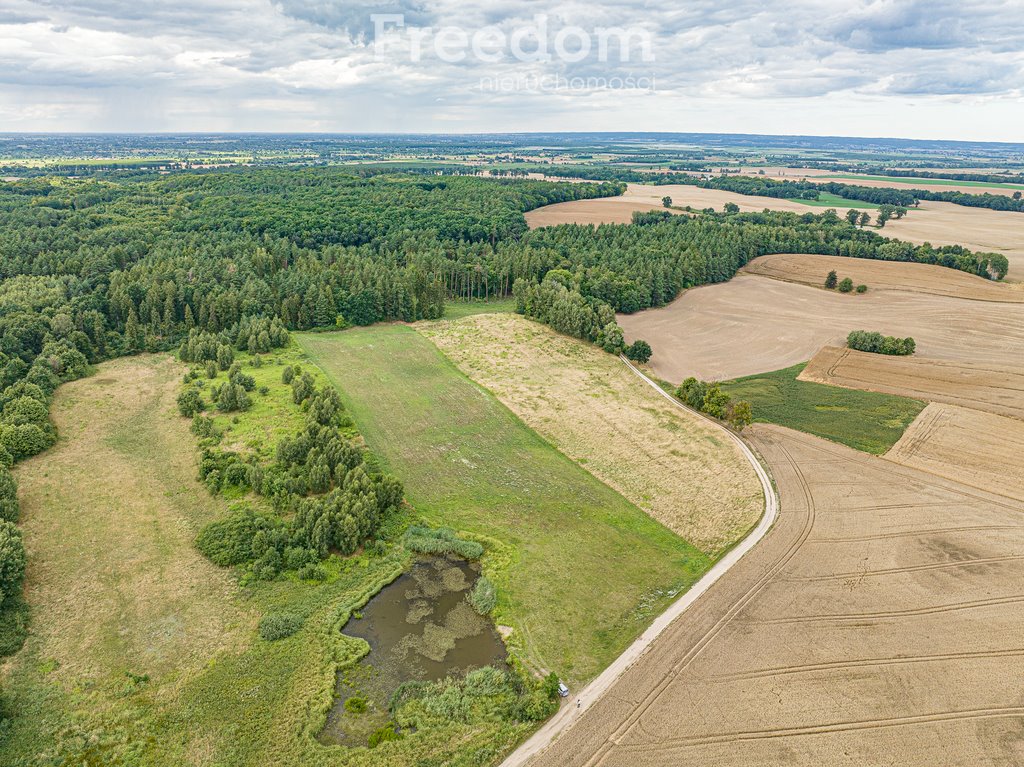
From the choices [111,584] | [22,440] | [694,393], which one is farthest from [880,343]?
[22,440]

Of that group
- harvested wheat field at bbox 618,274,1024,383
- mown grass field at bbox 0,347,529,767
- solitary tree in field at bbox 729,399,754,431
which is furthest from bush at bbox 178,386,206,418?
solitary tree in field at bbox 729,399,754,431

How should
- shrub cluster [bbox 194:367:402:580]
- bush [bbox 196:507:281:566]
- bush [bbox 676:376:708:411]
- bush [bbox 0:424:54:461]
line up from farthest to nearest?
bush [bbox 676:376:708:411]
bush [bbox 0:424:54:461]
shrub cluster [bbox 194:367:402:580]
bush [bbox 196:507:281:566]

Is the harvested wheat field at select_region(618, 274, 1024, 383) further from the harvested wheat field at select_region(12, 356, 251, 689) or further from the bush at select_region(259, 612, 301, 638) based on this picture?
the harvested wheat field at select_region(12, 356, 251, 689)

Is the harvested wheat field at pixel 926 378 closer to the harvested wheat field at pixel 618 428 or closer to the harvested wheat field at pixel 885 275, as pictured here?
the harvested wheat field at pixel 618 428

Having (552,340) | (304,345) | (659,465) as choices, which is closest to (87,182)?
(304,345)

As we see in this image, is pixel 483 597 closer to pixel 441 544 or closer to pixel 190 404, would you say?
pixel 441 544

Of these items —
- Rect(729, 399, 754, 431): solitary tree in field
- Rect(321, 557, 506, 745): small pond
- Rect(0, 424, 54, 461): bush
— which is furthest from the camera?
Rect(729, 399, 754, 431): solitary tree in field

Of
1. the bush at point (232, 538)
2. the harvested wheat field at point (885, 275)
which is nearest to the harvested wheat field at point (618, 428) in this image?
the bush at point (232, 538)

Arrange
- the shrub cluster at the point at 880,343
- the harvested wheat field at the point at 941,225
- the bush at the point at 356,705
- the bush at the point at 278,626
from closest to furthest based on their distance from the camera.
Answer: the bush at the point at 356,705
the bush at the point at 278,626
the shrub cluster at the point at 880,343
the harvested wheat field at the point at 941,225
